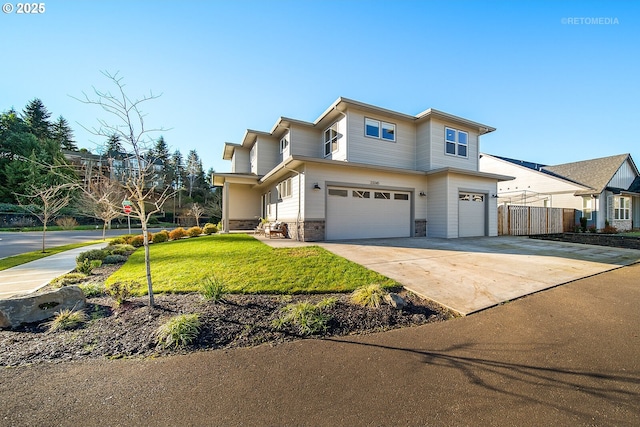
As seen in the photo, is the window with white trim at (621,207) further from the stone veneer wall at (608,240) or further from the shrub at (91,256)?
the shrub at (91,256)

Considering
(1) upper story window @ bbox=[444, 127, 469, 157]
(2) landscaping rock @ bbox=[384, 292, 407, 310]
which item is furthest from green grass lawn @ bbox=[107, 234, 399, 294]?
(1) upper story window @ bbox=[444, 127, 469, 157]

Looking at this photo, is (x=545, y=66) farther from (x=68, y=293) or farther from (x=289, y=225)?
(x=68, y=293)

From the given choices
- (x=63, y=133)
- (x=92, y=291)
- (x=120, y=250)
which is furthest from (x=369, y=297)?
(x=63, y=133)

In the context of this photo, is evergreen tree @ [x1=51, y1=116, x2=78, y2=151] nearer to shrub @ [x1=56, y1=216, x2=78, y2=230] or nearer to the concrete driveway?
shrub @ [x1=56, y1=216, x2=78, y2=230]

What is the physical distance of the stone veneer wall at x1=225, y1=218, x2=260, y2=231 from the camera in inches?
701

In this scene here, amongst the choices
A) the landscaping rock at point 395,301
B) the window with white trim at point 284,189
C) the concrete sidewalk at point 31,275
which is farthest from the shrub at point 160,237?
the landscaping rock at point 395,301

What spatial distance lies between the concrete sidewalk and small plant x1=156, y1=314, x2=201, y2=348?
4.42 m

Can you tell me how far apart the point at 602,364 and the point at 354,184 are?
9416 millimetres

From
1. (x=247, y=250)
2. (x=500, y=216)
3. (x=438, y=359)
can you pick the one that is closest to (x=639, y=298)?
(x=438, y=359)

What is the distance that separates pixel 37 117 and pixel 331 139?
1876 inches

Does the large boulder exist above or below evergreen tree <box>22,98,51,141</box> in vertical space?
below

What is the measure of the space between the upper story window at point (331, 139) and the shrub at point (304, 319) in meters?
10.5

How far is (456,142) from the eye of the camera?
14.0m

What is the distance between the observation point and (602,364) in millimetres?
2510
